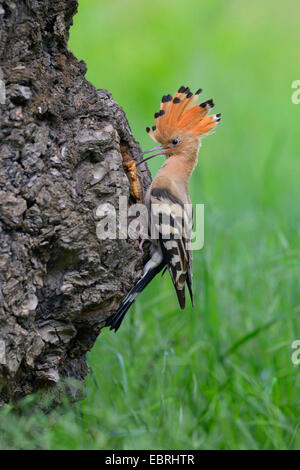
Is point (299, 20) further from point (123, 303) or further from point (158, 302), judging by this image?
point (123, 303)

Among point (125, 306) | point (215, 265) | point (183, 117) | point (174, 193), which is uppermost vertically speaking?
point (183, 117)

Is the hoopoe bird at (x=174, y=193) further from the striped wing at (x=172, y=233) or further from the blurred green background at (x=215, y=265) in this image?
the blurred green background at (x=215, y=265)

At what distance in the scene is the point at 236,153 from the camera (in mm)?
5945

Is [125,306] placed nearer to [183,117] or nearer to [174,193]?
[174,193]

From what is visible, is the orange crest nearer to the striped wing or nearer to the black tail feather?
the striped wing

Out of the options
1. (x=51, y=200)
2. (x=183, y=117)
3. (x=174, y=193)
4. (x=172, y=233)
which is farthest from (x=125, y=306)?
(x=183, y=117)

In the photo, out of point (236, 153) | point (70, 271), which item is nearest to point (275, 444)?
point (70, 271)

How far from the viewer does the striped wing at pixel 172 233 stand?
10.5ft

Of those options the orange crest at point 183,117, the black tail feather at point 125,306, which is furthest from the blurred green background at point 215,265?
the orange crest at point 183,117

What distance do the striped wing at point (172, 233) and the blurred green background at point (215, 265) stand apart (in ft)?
1.07

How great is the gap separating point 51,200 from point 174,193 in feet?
3.27

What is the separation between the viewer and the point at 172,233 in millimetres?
3271

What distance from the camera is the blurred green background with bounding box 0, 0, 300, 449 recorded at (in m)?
2.92

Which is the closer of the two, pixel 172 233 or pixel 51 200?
pixel 51 200
